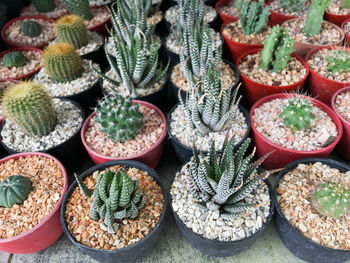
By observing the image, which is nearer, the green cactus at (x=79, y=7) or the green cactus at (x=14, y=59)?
the green cactus at (x=14, y=59)

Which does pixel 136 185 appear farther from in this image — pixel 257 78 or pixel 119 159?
pixel 257 78

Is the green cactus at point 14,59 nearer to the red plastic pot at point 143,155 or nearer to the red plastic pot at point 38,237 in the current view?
the red plastic pot at point 143,155

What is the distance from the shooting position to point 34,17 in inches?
138

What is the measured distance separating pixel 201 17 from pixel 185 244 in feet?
6.28

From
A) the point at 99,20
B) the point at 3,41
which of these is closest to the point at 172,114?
the point at 99,20

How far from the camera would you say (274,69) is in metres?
2.57

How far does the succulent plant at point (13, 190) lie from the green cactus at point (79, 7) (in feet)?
6.67

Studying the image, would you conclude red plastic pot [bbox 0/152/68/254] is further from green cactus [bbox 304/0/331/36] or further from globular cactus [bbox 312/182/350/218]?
green cactus [bbox 304/0/331/36]

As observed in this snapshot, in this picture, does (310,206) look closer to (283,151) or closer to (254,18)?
(283,151)

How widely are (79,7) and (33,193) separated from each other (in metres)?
2.12

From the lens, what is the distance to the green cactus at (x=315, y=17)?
8.86ft

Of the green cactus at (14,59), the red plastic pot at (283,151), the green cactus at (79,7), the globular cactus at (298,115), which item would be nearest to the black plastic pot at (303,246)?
the red plastic pot at (283,151)

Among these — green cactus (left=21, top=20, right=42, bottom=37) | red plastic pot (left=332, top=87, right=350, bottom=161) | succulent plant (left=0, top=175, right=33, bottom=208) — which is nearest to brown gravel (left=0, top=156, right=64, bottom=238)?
succulent plant (left=0, top=175, right=33, bottom=208)

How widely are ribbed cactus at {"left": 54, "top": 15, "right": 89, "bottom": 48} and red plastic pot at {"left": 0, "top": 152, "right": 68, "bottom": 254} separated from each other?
152cm
